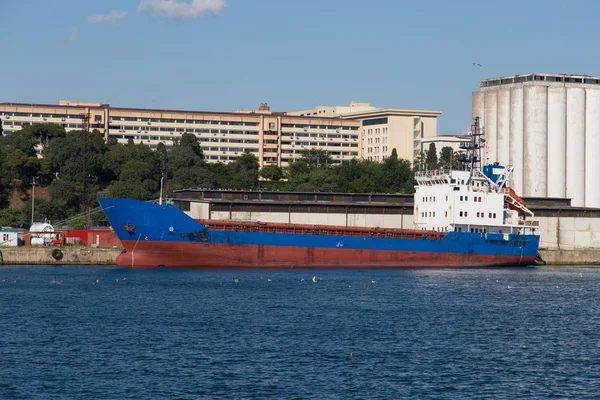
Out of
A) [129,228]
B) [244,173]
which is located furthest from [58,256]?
[244,173]

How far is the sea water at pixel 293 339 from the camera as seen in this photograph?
2652cm

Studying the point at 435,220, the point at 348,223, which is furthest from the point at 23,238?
the point at 435,220

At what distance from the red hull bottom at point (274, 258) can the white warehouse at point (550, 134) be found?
35293 millimetres

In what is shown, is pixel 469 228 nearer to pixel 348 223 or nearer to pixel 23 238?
pixel 348 223

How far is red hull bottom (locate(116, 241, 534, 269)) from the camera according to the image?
194ft

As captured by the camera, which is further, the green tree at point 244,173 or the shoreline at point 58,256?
the green tree at point 244,173

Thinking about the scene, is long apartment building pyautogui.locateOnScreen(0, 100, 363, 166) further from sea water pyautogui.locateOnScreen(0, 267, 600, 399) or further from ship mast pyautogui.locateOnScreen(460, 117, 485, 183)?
sea water pyautogui.locateOnScreen(0, 267, 600, 399)

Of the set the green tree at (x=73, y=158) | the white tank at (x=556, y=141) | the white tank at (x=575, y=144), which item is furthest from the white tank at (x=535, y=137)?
the green tree at (x=73, y=158)

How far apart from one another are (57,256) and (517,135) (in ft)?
176

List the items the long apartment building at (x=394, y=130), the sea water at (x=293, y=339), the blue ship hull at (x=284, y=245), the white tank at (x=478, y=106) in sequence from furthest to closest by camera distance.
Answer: the long apartment building at (x=394, y=130) < the white tank at (x=478, y=106) < the blue ship hull at (x=284, y=245) < the sea water at (x=293, y=339)

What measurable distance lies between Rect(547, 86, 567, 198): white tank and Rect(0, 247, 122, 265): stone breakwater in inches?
2020

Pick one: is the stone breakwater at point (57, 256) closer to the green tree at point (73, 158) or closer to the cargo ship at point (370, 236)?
the cargo ship at point (370, 236)

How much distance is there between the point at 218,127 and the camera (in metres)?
143

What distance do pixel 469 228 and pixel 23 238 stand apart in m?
31.4
